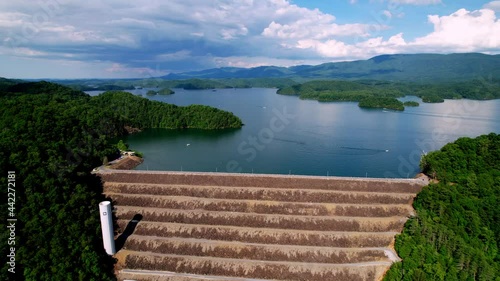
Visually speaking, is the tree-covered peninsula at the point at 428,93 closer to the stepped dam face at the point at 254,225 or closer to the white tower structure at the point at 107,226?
the stepped dam face at the point at 254,225

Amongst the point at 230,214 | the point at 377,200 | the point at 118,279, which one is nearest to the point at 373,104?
the point at 377,200

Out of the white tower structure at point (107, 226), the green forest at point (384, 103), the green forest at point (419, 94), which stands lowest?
the white tower structure at point (107, 226)

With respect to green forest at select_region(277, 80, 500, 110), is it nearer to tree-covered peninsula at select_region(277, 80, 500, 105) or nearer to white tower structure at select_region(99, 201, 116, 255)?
tree-covered peninsula at select_region(277, 80, 500, 105)

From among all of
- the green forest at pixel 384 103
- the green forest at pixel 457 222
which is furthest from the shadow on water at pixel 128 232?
the green forest at pixel 384 103

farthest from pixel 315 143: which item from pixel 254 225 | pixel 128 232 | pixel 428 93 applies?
pixel 428 93

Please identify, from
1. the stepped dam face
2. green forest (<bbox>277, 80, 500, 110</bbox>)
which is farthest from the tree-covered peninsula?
the stepped dam face
